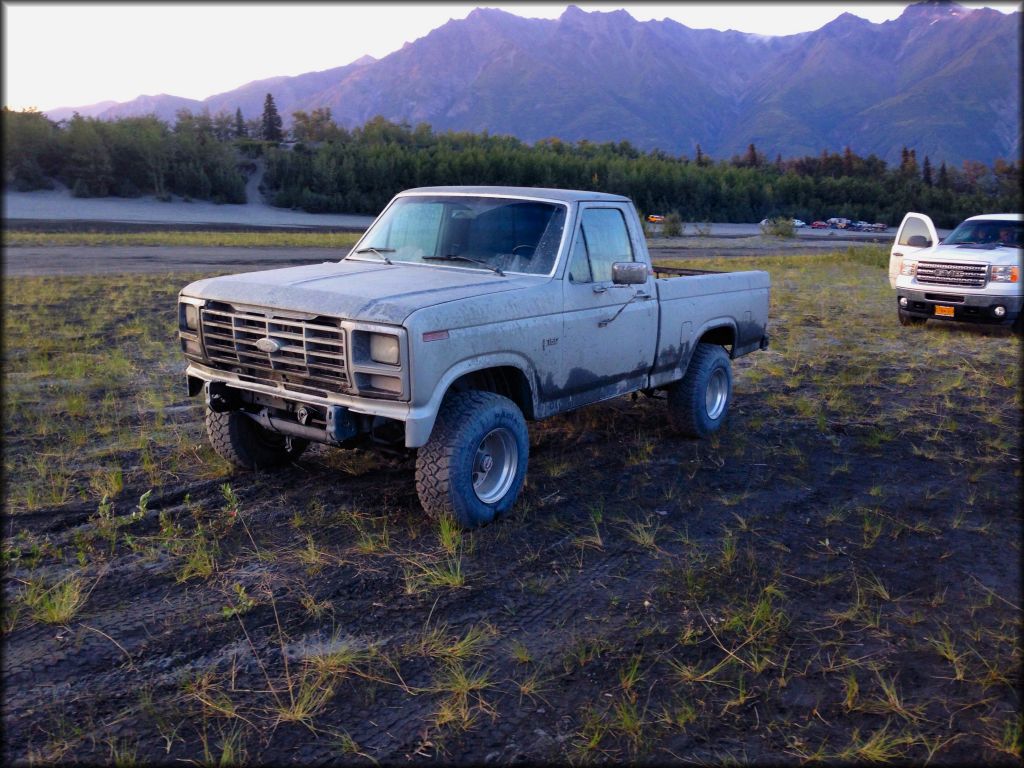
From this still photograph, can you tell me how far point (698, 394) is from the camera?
23.9 feet

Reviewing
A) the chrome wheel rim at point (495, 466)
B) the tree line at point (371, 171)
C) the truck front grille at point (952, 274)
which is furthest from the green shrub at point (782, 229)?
the chrome wheel rim at point (495, 466)

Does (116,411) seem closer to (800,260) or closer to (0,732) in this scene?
(0,732)

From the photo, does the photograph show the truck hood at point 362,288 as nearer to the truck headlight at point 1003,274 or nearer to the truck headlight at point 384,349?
the truck headlight at point 384,349

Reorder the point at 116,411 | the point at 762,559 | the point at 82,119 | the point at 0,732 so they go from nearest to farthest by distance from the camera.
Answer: the point at 0,732 < the point at 762,559 < the point at 116,411 < the point at 82,119

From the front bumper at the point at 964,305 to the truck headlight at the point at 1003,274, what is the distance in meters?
0.25

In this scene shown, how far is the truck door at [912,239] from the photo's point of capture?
14.6 meters

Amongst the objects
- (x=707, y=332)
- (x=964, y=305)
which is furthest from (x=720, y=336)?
(x=964, y=305)

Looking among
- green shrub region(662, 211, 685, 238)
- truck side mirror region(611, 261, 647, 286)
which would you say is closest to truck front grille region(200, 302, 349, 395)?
truck side mirror region(611, 261, 647, 286)

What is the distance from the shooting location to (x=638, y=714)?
11.2ft

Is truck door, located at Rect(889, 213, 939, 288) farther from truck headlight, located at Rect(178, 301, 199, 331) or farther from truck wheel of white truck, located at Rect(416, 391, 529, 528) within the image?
truck headlight, located at Rect(178, 301, 199, 331)

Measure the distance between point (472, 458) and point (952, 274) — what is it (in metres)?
11.3

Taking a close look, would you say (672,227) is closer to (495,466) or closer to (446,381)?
(495,466)

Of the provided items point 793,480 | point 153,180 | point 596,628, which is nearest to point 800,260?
point 793,480

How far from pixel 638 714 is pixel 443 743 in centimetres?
80
